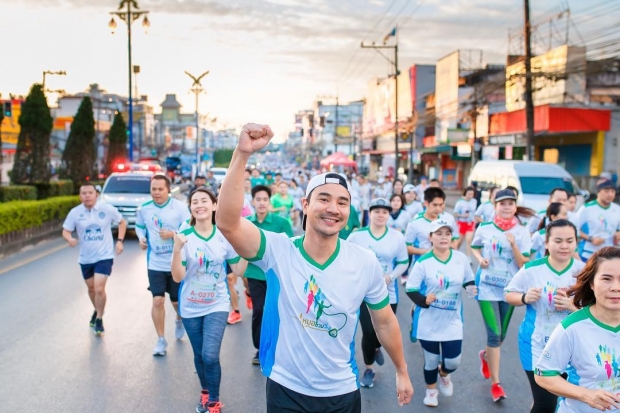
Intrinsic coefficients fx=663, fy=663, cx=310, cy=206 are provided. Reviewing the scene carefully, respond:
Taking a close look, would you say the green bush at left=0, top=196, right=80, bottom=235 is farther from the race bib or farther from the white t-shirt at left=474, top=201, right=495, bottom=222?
the race bib

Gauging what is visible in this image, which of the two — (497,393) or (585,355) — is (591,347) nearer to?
(585,355)

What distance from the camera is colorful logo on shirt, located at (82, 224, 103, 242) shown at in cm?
888

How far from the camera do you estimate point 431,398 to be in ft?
20.6

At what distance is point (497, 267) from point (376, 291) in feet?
11.8

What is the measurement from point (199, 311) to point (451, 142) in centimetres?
4064

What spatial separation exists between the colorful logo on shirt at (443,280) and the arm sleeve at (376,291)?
108 inches

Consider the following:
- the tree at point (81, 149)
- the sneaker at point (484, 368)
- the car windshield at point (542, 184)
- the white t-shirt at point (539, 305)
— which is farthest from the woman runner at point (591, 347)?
the tree at point (81, 149)

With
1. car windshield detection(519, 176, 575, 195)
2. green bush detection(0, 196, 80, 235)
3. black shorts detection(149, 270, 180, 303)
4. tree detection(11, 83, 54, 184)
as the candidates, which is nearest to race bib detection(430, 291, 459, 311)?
black shorts detection(149, 270, 180, 303)

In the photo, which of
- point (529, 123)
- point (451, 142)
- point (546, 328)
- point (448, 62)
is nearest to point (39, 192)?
point (529, 123)

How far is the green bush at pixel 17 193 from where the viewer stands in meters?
18.7

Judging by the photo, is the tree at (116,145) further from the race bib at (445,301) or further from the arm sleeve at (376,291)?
the arm sleeve at (376,291)

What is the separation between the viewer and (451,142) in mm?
44906

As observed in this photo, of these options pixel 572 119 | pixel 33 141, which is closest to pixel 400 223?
pixel 33 141

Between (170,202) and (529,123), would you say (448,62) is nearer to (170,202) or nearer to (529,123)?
(529,123)
